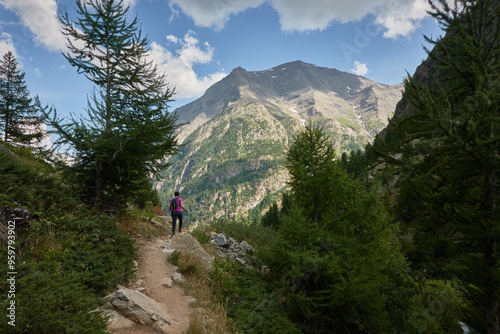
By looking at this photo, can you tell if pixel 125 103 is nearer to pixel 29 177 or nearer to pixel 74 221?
pixel 29 177

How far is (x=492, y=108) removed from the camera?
5.61m

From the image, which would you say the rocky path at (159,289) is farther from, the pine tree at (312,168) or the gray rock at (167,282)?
the pine tree at (312,168)

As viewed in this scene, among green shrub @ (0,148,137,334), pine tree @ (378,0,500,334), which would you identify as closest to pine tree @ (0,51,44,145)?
green shrub @ (0,148,137,334)

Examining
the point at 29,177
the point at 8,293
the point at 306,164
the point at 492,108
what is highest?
the point at 492,108

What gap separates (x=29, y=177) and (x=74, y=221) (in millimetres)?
2523

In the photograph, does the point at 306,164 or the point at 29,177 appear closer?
the point at 29,177

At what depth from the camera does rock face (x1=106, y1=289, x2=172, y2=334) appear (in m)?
4.90

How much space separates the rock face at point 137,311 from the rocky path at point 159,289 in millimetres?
104

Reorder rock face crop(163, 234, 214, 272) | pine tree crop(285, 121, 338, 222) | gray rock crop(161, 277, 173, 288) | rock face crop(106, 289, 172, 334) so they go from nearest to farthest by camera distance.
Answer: rock face crop(106, 289, 172, 334)
gray rock crop(161, 277, 173, 288)
rock face crop(163, 234, 214, 272)
pine tree crop(285, 121, 338, 222)

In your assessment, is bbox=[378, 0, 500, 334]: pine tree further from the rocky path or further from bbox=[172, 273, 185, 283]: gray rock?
bbox=[172, 273, 185, 283]: gray rock

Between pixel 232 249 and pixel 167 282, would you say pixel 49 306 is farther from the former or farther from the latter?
pixel 232 249

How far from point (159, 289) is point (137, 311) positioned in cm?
188

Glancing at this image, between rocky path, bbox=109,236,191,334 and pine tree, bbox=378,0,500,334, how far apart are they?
742 cm

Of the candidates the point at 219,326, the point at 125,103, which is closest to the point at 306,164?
the point at 219,326
